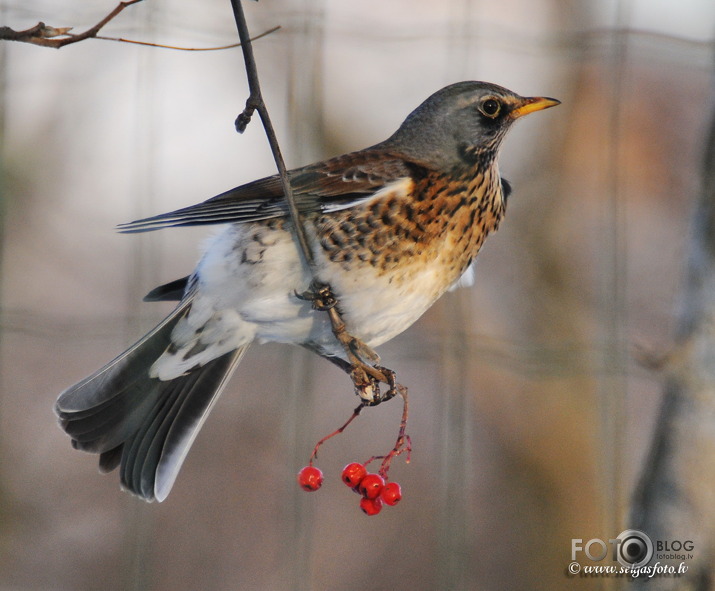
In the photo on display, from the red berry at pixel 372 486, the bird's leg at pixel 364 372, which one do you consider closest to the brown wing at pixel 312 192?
the bird's leg at pixel 364 372

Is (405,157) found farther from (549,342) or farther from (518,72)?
(549,342)

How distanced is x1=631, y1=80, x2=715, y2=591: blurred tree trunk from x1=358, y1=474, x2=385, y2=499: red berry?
2.68ft

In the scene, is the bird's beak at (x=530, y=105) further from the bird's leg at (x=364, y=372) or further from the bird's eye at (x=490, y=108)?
the bird's leg at (x=364, y=372)

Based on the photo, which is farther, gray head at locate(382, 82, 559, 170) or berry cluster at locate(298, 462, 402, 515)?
gray head at locate(382, 82, 559, 170)

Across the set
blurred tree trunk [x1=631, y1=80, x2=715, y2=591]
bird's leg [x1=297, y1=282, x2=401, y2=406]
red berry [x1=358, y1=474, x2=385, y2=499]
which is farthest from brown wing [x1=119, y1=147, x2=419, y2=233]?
blurred tree trunk [x1=631, y1=80, x2=715, y2=591]

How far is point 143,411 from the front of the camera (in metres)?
2.09

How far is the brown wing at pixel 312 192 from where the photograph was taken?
5.77 ft

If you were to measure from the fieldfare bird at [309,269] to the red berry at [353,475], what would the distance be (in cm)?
25

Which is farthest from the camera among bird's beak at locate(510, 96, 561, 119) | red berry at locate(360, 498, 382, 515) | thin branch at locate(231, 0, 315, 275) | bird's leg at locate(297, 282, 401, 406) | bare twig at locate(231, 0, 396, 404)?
bird's beak at locate(510, 96, 561, 119)

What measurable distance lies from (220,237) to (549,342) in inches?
130

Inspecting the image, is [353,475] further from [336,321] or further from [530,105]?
[530,105]

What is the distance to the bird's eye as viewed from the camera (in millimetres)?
1905

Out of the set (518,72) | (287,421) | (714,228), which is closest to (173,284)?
(714,228)

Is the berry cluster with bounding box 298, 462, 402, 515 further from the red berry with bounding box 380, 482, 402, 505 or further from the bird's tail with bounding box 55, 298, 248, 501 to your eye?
the bird's tail with bounding box 55, 298, 248, 501
